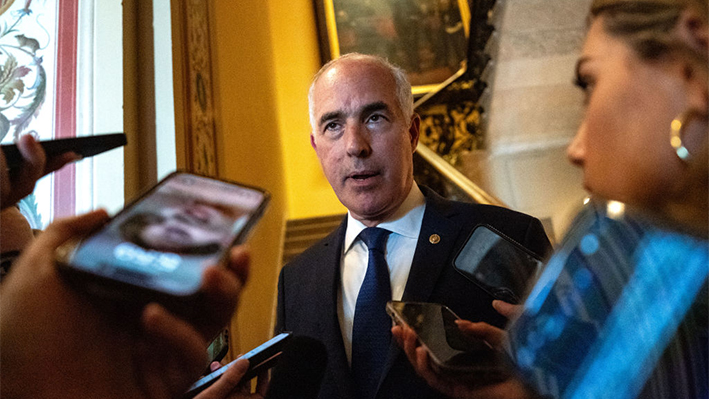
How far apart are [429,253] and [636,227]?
0.56 m

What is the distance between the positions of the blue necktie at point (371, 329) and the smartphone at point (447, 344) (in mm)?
151

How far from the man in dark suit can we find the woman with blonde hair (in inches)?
16.8

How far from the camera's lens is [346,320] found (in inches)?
35.3

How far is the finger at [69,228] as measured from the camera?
353 mm

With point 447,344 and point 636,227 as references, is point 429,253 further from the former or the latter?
point 636,227

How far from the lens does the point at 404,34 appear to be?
481 centimetres

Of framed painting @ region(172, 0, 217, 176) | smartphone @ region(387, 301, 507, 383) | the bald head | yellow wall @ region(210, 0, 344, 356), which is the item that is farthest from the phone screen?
yellow wall @ region(210, 0, 344, 356)

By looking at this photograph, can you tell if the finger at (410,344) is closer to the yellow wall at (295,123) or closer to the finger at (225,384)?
the finger at (225,384)

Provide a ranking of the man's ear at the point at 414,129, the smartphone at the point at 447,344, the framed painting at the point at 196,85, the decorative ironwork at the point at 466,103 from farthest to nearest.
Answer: the decorative ironwork at the point at 466,103 → the framed painting at the point at 196,85 → the man's ear at the point at 414,129 → the smartphone at the point at 447,344

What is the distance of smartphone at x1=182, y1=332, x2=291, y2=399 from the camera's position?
2.22 ft

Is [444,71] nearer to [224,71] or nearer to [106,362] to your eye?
[224,71]

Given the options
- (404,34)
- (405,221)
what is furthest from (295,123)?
(405,221)

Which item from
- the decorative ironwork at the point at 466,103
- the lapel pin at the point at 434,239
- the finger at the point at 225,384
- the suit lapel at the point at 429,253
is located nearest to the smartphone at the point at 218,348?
the finger at the point at 225,384

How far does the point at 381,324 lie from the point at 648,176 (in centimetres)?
59
